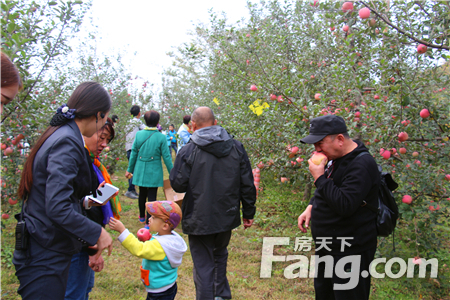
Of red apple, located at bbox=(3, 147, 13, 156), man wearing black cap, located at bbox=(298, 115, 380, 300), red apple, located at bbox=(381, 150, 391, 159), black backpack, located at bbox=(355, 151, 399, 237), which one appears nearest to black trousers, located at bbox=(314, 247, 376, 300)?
man wearing black cap, located at bbox=(298, 115, 380, 300)

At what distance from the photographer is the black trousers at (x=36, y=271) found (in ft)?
4.44

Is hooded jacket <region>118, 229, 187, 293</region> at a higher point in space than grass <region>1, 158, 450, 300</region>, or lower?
higher

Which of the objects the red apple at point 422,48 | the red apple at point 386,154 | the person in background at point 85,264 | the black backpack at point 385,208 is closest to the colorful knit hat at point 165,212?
the person in background at point 85,264

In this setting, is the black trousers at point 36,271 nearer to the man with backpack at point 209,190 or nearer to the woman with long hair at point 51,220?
the woman with long hair at point 51,220

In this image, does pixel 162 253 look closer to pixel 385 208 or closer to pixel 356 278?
pixel 356 278

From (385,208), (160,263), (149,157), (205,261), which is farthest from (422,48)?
(149,157)

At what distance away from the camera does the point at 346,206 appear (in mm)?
1826

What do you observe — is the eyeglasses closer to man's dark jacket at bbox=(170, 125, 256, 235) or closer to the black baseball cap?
the black baseball cap

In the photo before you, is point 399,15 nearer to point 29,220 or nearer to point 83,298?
point 29,220

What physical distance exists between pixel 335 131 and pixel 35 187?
1647 mm

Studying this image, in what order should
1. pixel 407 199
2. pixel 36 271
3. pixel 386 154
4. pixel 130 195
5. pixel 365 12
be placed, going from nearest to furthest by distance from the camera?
pixel 36 271
pixel 365 12
pixel 386 154
pixel 407 199
pixel 130 195

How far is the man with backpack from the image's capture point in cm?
248

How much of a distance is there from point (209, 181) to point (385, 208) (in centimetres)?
126

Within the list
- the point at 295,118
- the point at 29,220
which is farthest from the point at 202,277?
the point at 295,118
